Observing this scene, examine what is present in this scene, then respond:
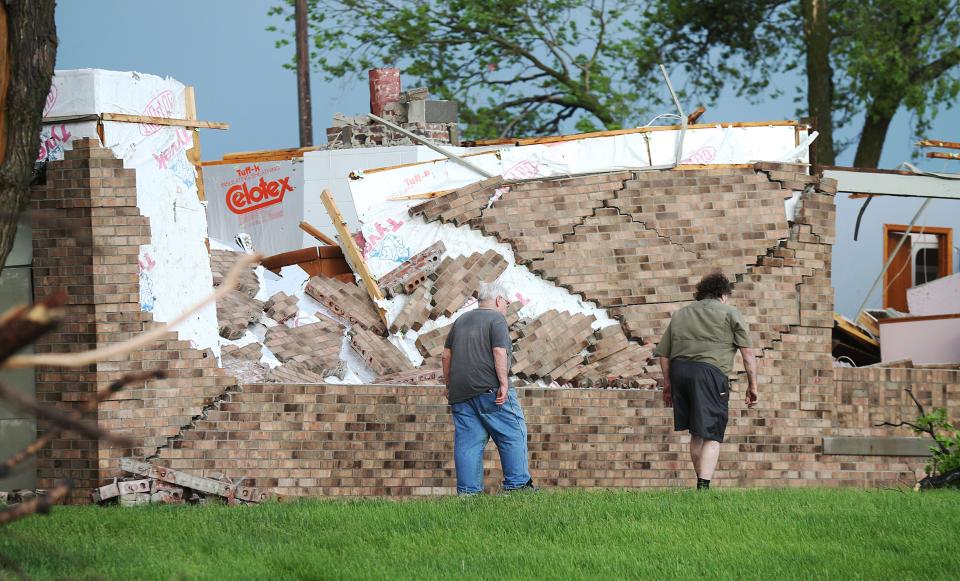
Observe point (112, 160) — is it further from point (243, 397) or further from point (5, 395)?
point (5, 395)

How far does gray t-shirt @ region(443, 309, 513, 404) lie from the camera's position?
887 cm

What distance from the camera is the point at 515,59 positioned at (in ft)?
103

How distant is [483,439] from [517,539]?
2.24 metres

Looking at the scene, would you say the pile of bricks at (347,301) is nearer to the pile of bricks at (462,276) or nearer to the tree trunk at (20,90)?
the pile of bricks at (462,276)

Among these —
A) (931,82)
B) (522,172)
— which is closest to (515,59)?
(931,82)

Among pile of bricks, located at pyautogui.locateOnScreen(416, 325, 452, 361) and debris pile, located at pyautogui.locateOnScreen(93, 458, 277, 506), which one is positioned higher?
pile of bricks, located at pyautogui.locateOnScreen(416, 325, 452, 361)

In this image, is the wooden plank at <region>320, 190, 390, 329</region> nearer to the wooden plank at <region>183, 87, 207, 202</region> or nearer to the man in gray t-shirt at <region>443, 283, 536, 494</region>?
the wooden plank at <region>183, 87, 207, 202</region>

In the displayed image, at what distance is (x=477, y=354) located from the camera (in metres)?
8.91

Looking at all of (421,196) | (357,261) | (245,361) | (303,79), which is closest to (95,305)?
(245,361)

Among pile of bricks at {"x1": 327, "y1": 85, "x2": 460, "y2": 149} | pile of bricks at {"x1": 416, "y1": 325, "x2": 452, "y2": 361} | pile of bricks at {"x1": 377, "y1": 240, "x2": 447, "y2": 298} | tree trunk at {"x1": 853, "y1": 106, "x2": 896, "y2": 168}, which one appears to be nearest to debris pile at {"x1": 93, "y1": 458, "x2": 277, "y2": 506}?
pile of bricks at {"x1": 416, "y1": 325, "x2": 452, "y2": 361}

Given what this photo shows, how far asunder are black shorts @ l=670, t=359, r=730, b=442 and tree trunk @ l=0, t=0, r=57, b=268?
5.05m

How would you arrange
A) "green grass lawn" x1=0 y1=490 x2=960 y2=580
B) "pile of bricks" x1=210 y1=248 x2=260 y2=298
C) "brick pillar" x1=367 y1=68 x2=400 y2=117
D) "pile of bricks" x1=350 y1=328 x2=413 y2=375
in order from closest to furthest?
1. "green grass lawn" x1=0 y1=490 x2=960 y2=580
2. "pile of bricks" x1=350 y1=328 x2=413 y2=375
3. "pile of bricks" x1=210 y1=248 x2=260 y2=298
4. "brick pillar" x1=367 y1=68 x2=400 y2=117

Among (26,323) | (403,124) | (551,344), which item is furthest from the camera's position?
(403,124)

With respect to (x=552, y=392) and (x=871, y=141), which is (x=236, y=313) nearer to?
(x=552, y=392)
